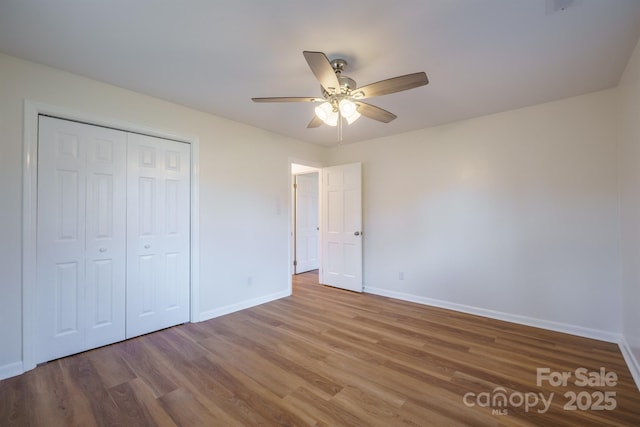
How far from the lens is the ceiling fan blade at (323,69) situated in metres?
1.59

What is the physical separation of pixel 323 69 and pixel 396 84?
1.71 feet

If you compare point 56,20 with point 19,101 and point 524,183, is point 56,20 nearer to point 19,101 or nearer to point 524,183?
point 19,101

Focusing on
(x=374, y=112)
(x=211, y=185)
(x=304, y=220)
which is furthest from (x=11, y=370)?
(x=304, y=220)

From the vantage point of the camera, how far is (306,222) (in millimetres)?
6199

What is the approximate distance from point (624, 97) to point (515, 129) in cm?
87

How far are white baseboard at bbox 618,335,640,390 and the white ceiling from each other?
7.68 feet

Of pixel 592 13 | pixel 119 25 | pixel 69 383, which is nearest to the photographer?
pixel 592 13

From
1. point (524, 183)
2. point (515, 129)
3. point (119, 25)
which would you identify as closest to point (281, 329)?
point (119, 25)

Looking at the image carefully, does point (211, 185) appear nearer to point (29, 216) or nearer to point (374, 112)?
point (29, 216)

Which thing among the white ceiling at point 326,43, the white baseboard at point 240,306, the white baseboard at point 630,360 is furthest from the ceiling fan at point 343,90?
the white baseboard at point 630,360

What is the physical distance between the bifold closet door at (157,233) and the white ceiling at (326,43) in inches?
25.6

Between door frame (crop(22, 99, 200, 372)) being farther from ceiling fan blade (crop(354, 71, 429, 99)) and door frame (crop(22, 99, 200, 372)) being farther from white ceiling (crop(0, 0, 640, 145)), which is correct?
ceiling fan blade (crop(354, 71, 429, 99))

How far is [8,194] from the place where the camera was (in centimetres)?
212

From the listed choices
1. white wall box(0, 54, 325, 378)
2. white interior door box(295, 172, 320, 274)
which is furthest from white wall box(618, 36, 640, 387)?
white interior door box(295, 172, 320, 274)
